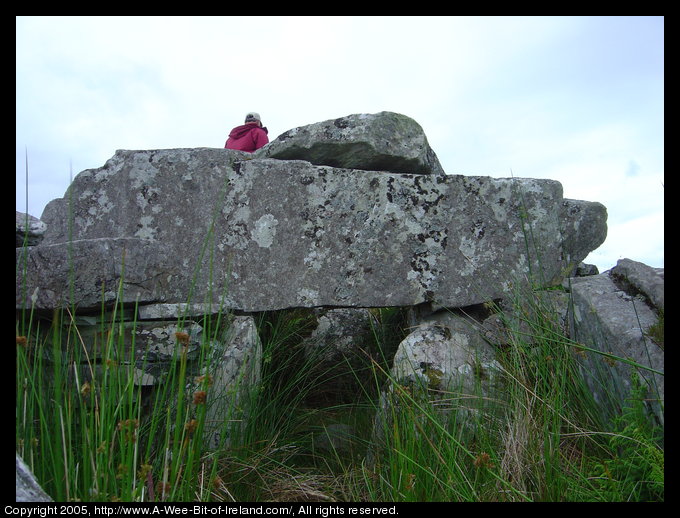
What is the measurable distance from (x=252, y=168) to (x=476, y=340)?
2.08m

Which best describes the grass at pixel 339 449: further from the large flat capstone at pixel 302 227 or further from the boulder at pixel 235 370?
the large flat capstone at pixel 302 227

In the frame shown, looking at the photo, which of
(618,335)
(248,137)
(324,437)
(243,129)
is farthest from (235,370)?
(243,129)

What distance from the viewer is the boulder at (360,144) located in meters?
4.18

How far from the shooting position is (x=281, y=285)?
154 inches

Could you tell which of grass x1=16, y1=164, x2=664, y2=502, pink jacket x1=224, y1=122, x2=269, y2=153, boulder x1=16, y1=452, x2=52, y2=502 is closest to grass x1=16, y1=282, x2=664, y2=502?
grass x1=16, y1=164, x2=664, y2=502

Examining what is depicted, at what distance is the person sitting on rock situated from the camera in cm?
630

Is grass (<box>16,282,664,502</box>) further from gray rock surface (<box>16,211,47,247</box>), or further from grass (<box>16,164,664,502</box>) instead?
gray rock surface (<box>16,211,47,247</box>)

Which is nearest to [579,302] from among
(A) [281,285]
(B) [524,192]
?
(B) [524,192]

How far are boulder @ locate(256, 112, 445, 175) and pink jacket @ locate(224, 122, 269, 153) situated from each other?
201 cm

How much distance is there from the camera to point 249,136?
6.35 m

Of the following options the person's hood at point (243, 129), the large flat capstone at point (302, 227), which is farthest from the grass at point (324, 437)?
the person's hood at point (243, 129)

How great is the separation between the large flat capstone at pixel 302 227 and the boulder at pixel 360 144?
25 cm
